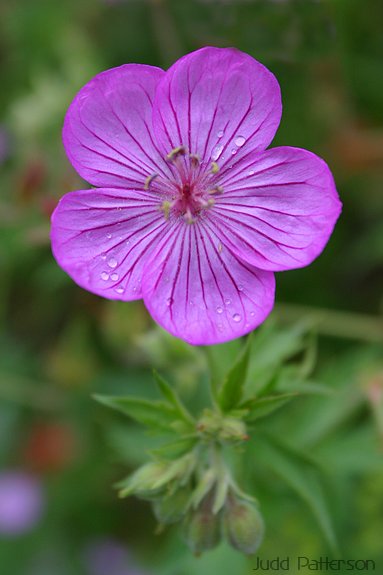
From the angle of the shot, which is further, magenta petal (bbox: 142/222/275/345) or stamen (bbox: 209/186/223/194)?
stamen (bbox: 209/186/223/194)

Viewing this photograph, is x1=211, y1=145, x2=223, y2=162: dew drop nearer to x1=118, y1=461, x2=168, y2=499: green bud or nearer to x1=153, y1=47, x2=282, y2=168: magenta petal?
x1=153, y1=47, x2=282, y2=168: magenta petal

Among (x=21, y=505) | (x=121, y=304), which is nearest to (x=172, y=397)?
(x=121, y=304)

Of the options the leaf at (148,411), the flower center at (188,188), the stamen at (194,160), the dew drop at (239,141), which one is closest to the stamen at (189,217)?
the flower center at (188,188)

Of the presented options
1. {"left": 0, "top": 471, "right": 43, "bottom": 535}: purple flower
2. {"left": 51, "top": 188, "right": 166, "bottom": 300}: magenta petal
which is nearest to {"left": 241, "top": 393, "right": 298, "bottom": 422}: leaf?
{"left": 51, "top": 188, "right": 166, "bottom": 300}: magenta petal

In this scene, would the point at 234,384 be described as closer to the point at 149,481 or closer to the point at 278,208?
the point at 149,481

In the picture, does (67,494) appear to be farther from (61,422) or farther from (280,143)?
(280,143)

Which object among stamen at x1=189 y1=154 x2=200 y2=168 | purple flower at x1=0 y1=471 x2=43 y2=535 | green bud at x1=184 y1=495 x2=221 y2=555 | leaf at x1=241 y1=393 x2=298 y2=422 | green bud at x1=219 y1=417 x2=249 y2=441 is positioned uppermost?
stamen at x1=189 y1=154 x2=200 y2=168

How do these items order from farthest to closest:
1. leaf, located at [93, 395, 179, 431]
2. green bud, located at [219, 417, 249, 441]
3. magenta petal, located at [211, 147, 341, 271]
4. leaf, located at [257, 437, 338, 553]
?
leaf, located at [257, 437, 338, 553] → leaf, located at [93, 395, 179, 431] → green bud, located at [219, 417, 249, 441] → magenta petal, located at [211, 147, 341, 271]
